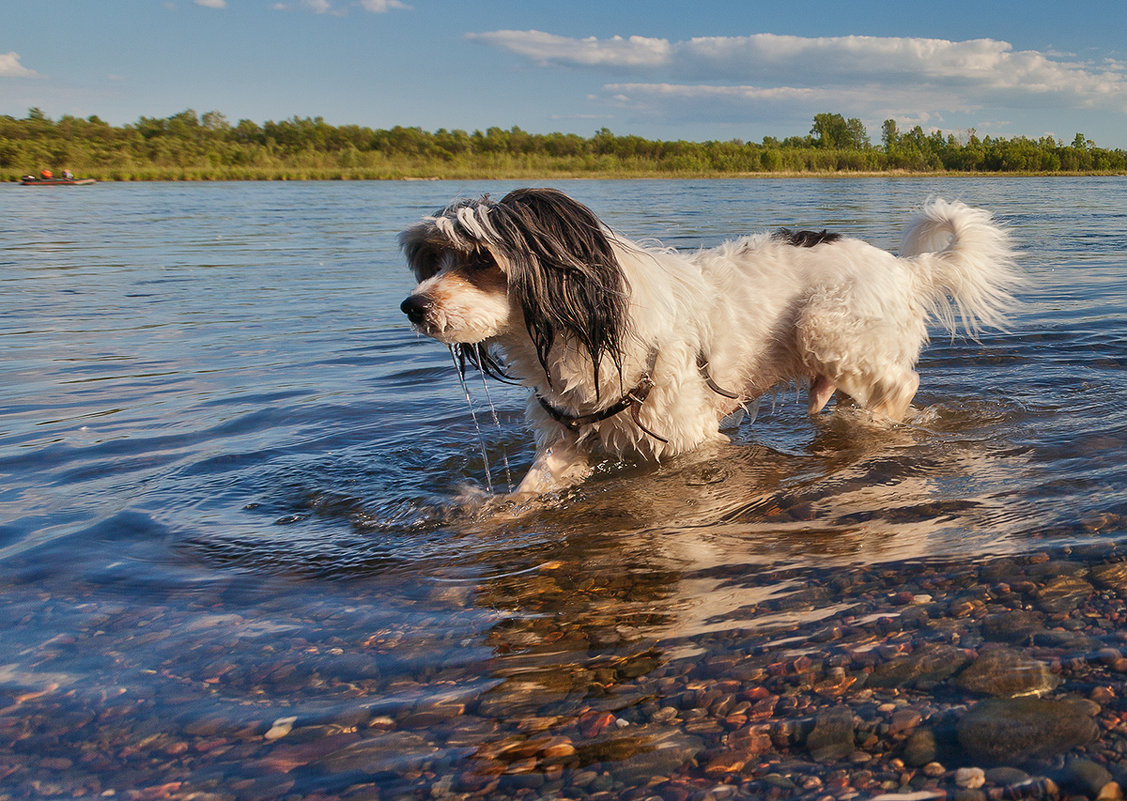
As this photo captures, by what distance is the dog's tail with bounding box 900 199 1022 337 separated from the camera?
5.41 m

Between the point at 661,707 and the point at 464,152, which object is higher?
the point at 464,152

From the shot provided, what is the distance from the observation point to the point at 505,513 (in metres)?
4.24

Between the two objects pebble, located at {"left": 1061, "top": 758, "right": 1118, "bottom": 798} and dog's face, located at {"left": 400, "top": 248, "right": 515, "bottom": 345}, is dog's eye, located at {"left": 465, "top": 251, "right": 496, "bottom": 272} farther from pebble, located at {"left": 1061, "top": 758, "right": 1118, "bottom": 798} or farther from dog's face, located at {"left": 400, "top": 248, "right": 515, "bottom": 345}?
pebble, located at {"left": 1061, "top": 758, "right": 1118, "bottom": 798}

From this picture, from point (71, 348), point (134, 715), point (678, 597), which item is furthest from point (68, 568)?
point (71, 348)

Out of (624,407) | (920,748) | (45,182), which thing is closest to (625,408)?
(624,407)

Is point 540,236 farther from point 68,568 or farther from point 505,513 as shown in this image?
point 68,568

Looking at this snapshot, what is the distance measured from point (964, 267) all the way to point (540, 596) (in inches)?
149

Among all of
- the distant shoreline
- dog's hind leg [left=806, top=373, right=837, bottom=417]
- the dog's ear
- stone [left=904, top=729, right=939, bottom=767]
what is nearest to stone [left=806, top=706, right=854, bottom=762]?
stone [left=904, top=729, right=939, bottom=767]

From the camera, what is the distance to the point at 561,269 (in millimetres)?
3939

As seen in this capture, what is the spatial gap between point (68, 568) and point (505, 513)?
195 centimetres

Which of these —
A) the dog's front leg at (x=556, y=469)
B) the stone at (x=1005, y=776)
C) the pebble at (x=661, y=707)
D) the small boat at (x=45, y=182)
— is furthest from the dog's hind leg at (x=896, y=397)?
the small boat at (x=45, y=182)

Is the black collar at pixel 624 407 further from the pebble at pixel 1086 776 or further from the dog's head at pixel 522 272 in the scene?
the pebble at pixel 1086 776

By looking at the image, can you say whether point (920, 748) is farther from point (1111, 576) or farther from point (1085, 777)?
point (1111, 576)

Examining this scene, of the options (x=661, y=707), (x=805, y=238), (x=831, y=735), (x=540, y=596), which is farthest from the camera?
(x=805, y=238)
